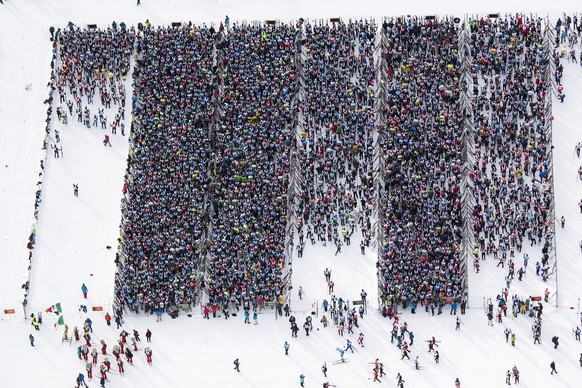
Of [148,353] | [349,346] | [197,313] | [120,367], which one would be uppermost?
[197,313]

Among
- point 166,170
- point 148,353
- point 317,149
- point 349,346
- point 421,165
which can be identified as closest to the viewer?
point 148,353

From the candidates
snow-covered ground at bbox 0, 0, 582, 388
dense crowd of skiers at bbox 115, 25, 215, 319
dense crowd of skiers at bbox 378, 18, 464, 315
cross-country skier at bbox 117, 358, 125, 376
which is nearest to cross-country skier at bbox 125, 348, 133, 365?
snow-covered ground at bbox 0, 0, 582, 388

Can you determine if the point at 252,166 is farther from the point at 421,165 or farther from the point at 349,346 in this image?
the point at 349,346

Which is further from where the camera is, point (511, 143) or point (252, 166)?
point (511, 143)

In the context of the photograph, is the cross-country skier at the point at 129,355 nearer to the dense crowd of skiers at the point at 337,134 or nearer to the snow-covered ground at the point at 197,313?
the snow-covered ground at the point at 197,313

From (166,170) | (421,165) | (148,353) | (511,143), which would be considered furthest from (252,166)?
(511,143)

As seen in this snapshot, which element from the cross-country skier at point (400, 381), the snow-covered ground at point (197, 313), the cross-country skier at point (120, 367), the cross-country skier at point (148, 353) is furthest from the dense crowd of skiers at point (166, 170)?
the cross-country skier at point (400, 381)

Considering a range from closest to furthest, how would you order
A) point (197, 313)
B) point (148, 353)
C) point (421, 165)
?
point (148, 353) < point (197, 313) < point (421, 165)

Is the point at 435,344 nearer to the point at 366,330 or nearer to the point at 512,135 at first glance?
the point at 366,330

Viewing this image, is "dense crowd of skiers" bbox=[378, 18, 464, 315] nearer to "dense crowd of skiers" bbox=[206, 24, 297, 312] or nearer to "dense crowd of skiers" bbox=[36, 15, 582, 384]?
"dense crowd of skiers" bbox=[36, 15, 582, 384]

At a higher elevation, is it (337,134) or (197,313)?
(337,134)
